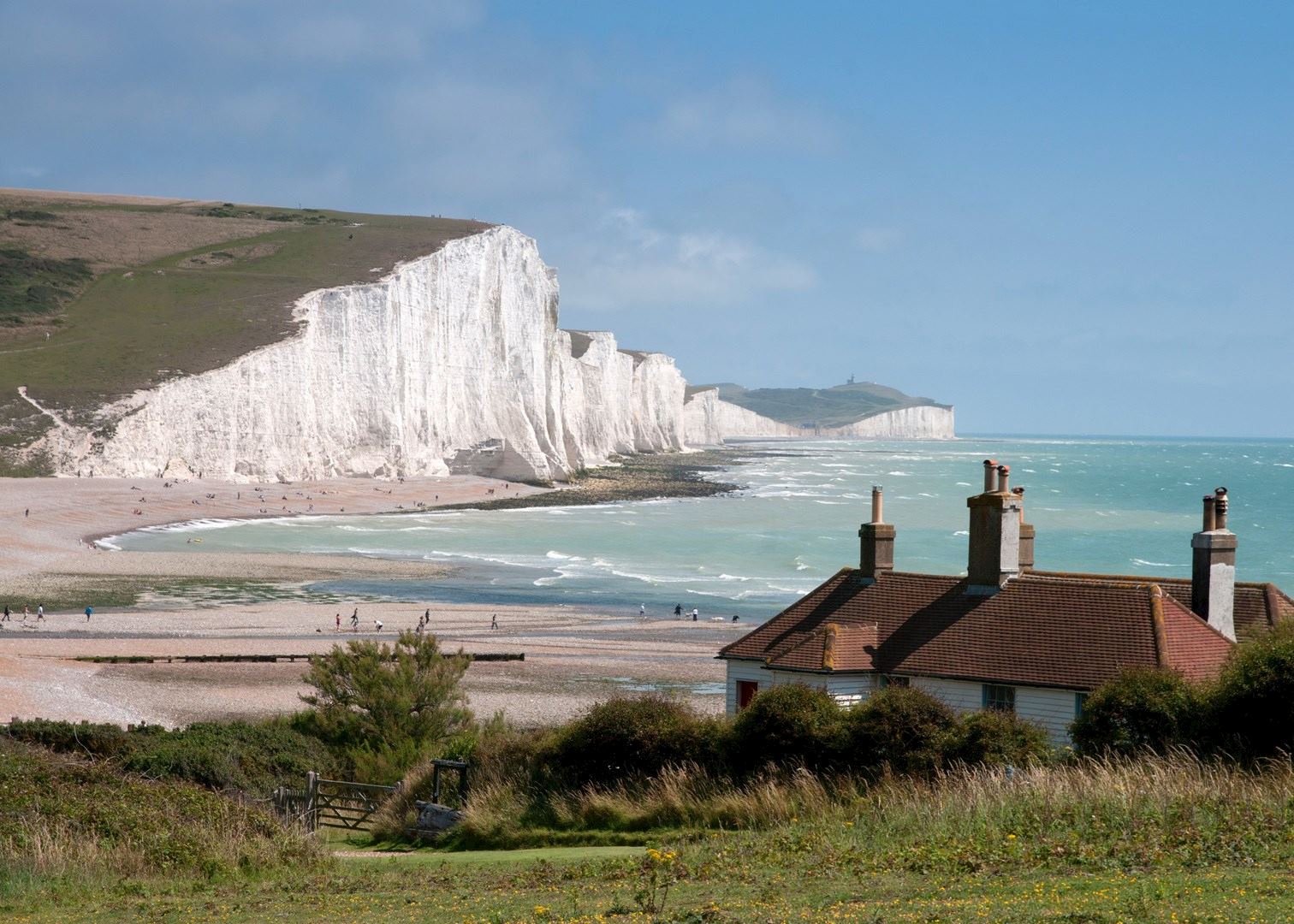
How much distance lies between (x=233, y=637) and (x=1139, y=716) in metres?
30.6

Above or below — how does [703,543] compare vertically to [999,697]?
below

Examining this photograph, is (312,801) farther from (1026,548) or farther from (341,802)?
(1026,548)

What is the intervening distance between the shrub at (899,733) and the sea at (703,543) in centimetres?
3266

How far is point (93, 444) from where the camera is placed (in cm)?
7969

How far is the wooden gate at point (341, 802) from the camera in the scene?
48.9ft

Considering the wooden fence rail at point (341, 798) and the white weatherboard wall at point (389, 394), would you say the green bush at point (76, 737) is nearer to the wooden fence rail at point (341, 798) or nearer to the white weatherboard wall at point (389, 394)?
the wooden fence rail at point (341, 798)

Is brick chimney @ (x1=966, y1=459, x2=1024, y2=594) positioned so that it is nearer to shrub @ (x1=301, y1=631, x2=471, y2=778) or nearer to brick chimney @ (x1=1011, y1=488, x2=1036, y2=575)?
brick chimney @ (x1=1011, y1=488, x2=1036, y2=575)

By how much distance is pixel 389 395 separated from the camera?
98.2m

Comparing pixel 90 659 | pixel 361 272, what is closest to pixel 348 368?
pixel 361 272

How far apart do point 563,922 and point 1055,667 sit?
8.35 metres

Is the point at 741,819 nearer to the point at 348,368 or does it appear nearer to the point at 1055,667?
the point at 1055,667

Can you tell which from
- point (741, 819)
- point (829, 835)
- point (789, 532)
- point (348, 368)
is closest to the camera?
point (829, 835)

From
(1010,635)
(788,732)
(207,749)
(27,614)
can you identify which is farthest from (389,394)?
(788,732)

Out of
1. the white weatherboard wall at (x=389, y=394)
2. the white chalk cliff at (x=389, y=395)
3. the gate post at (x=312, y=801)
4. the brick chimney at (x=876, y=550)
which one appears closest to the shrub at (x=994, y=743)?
the brick chimney at (x=876, y=550)
